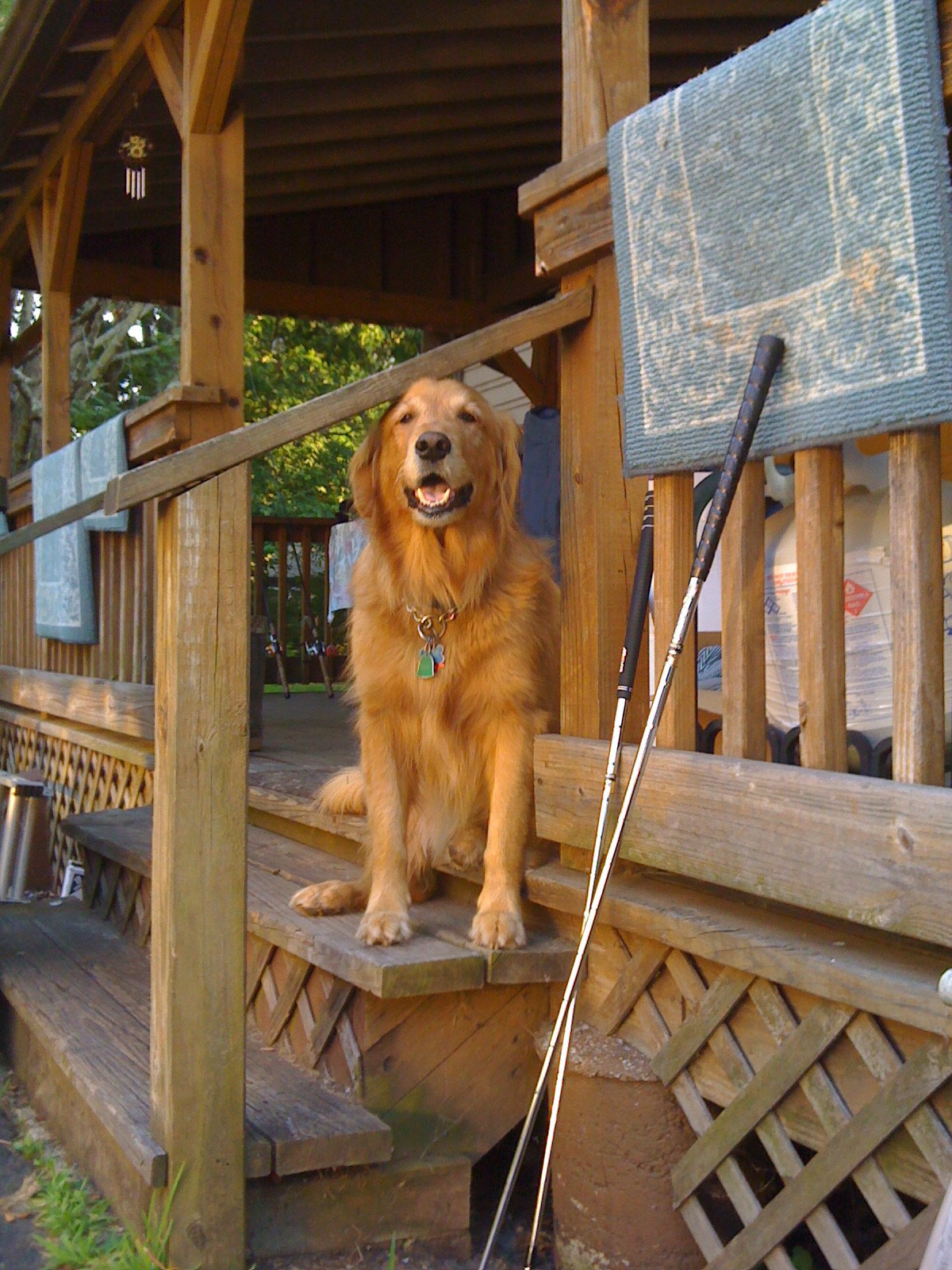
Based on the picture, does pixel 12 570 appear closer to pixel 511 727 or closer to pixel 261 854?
Answer: pixel 261 854

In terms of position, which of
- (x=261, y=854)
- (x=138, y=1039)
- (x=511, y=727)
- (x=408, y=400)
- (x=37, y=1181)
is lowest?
(x=37, y=1181)

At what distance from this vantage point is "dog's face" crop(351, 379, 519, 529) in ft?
9.43

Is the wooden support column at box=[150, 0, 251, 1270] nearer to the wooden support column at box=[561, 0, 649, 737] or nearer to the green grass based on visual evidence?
the green grass

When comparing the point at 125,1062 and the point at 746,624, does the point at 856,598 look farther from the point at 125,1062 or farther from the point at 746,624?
the point at 125,1062

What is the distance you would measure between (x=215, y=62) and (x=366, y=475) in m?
1.98

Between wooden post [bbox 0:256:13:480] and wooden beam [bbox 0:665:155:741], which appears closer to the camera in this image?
wooden beam [bbox 0:665:155:741]

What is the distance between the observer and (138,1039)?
2959 mm

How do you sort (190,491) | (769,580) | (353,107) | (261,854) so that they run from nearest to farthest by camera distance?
(190,491) < (769,580) < (261,854) < (353,107)

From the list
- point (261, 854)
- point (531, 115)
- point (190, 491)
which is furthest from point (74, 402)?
point (190, 491)

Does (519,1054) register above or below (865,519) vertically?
below

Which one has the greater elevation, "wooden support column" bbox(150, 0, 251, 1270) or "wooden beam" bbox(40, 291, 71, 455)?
"wooden beam" bbox(40, 291, 71, 455)

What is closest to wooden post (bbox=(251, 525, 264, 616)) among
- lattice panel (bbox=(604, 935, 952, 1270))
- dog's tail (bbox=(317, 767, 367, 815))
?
dog's tail (bbox=(317, 767, 367, 815))

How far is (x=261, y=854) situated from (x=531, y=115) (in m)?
4.12

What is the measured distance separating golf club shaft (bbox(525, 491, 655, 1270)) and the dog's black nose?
0.49 metres
